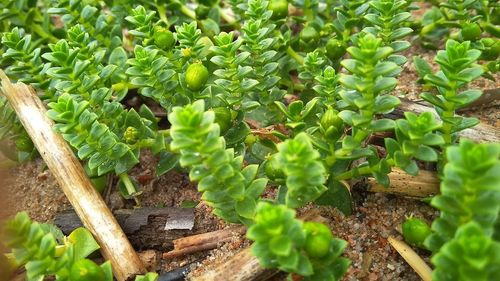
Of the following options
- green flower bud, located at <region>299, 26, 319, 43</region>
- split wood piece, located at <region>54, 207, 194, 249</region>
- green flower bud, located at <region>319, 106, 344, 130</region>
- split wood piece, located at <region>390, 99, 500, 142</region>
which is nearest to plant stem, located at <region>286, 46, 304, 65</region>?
green flower bud, located at <region>299, 26, 319, 43</region>

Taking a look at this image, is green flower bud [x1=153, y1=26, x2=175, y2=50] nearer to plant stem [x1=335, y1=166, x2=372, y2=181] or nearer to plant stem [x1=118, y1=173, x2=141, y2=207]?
plant stem [x1=118, y1=173, x2=141, y2=207]

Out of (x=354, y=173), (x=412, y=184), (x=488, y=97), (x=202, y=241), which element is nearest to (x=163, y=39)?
(x=202, y=241)

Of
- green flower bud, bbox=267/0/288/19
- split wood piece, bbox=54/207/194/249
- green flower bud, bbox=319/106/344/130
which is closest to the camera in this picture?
green flower bud, bbox=319/106/344/130

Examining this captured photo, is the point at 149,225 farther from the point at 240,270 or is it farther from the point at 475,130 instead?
the point at 475,130

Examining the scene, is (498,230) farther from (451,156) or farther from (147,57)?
(147,57)

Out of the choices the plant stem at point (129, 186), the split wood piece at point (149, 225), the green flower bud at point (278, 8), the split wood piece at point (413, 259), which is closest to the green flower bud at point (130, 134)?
the plant stem at point (129, 186)

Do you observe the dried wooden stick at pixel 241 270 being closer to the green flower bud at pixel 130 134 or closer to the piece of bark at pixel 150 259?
the piece of bark at pixel 150 259
